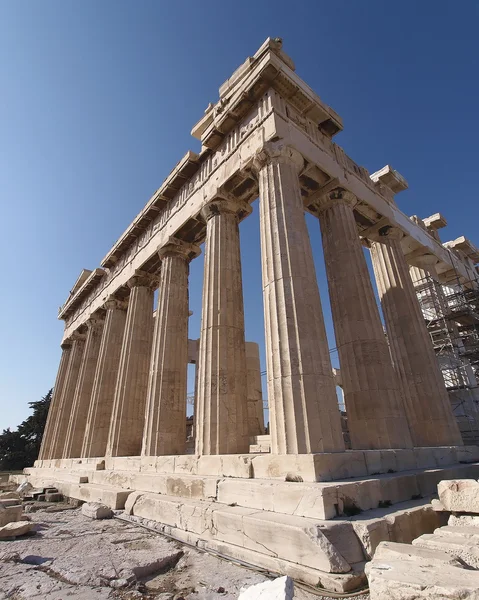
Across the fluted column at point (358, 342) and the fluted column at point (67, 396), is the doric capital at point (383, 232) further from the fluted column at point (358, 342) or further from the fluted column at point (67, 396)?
the fluted column at point (67, 396)

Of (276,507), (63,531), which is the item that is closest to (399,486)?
(276,507)

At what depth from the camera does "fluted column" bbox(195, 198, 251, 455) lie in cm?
859

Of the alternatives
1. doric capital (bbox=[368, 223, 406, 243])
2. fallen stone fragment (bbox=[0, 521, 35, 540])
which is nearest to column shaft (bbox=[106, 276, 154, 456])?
fallen stone fragment (bbox=[0, 521, 35, 540])

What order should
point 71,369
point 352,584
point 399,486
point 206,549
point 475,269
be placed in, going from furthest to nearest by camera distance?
point 71,369, point 475,269, point 399,486, point 206,549, point 352,584

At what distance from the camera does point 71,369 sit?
80.0 feet

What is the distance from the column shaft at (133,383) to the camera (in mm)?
13789

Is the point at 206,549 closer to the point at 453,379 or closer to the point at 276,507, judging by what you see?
the point at 276,507

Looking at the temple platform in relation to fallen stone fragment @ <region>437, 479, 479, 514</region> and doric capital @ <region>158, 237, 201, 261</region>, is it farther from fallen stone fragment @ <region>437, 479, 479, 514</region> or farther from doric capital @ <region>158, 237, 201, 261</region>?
doric capital @ <region>158, 237, 201, 261</region>

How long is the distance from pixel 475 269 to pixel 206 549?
79.4ft

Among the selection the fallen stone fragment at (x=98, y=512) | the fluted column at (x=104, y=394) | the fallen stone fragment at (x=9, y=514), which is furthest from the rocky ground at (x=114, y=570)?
the fluted column at (x=104, y=394)

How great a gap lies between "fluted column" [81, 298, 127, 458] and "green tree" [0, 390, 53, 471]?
24.9 meters

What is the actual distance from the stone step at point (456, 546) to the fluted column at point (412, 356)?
26.4 ft

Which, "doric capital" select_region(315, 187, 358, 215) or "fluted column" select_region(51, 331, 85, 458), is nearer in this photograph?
"doric capital" select_region(315, 187, 358, 215)

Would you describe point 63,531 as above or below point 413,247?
below
